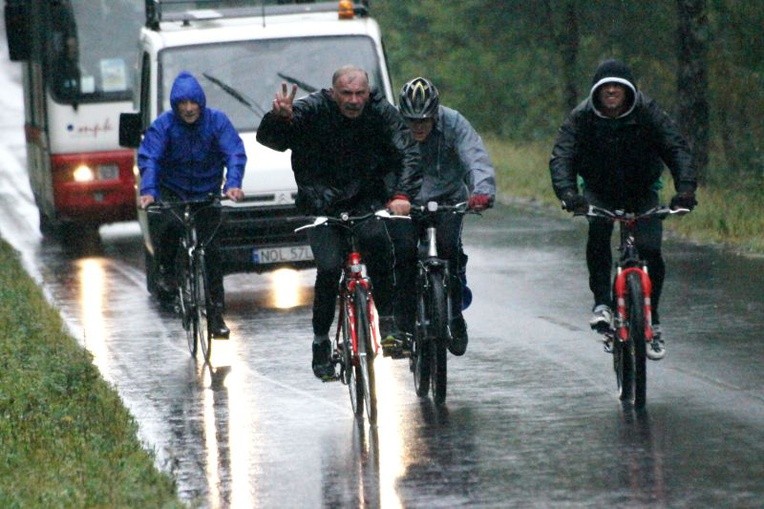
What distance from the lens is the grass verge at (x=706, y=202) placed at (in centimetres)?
1881

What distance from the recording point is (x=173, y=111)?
490 inches

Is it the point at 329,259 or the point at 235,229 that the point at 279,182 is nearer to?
the point at 235,229

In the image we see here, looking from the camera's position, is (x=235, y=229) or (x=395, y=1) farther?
(x=395, y=1)

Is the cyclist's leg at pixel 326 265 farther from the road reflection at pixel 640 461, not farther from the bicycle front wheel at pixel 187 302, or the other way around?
the bicycle front wheel at pixel 187 302

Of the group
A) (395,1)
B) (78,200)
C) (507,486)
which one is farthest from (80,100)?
(395,1)

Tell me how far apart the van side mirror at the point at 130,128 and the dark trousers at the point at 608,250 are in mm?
5896

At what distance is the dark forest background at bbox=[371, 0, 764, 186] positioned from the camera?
78.4 feet

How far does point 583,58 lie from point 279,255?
17.7 m

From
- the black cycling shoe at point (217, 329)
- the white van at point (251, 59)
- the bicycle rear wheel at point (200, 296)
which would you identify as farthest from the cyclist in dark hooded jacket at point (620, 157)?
the white van at point (251, 59)

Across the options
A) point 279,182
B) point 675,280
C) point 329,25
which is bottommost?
point 675,280

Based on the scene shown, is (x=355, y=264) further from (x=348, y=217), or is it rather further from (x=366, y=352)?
(x=366, y=352)

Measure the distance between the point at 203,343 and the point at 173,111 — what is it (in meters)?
1.57

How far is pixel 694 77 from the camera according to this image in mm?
23391

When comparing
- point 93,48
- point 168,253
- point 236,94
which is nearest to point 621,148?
point 168,253
